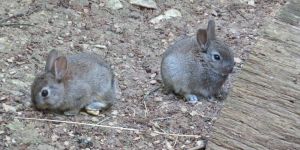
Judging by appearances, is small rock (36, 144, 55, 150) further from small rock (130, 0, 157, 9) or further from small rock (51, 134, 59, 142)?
small rock (130, 0, 157, 9)

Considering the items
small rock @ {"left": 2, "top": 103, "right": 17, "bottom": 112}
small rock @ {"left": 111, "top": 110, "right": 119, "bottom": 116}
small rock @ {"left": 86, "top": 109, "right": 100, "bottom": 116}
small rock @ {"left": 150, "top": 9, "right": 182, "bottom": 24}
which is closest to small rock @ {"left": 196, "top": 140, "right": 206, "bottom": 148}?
small rock @ {"left": 111, "top": 110, "right": 119, "bottom": 116}

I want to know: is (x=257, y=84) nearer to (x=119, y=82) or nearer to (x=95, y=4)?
(x=119, y=82)

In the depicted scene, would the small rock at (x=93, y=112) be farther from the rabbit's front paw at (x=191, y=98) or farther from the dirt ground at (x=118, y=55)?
the rabbit's front paw at (x=191, y=98)

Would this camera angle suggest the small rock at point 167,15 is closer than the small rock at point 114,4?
Yes

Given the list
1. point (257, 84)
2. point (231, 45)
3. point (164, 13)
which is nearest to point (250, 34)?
point (231, 45)

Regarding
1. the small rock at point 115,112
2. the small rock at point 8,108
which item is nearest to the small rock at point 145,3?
the small rock at point 115,112

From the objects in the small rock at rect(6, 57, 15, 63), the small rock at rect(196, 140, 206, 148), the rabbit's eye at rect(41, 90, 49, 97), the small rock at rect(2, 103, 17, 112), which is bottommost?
the small rock at rect(196, 140, 206, 148)

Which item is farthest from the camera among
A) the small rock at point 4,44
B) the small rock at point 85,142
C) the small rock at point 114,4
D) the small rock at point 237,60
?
the small rock at point 114,4
